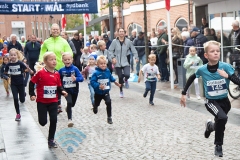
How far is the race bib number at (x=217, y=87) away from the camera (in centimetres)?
762

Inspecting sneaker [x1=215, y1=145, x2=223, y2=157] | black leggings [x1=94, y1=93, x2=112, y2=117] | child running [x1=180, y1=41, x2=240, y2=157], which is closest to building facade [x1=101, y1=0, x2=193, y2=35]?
black leggings [x1=94, y1=93, x2=112, y2=117]

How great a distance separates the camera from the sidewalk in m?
8.15

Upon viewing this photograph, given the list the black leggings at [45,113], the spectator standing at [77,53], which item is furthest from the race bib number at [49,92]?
the spectator standing at [77,53]

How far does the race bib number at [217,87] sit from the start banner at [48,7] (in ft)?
51.5

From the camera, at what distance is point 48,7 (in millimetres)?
23062

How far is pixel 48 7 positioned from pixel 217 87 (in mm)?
16389

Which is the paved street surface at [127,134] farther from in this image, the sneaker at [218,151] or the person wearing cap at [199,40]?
the person wearing cap at [199,40]

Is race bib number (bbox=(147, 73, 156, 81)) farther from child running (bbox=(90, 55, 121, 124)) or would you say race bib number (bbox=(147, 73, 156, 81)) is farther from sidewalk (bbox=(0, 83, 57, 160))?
sidewalk (bbox=(0, 83, 57, 160))

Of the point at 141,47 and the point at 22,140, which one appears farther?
the point at 141,47

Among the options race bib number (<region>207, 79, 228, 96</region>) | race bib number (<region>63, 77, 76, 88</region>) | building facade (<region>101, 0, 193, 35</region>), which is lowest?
race bib number (<region>63, 77, 76, 88</region>)

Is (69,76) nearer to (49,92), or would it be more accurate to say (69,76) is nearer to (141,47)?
(49,92)

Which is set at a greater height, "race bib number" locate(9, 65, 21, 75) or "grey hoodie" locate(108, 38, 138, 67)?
"grey hoodie" locate(108, 38, 138, 67)

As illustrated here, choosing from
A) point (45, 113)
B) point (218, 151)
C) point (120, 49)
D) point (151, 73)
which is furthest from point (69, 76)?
point (120, 49)

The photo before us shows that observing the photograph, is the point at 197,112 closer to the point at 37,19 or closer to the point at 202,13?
the point at 202,13
